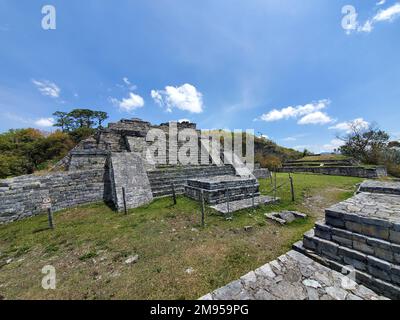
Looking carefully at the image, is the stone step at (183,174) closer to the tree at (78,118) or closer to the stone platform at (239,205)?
the stone platform at (239,205)

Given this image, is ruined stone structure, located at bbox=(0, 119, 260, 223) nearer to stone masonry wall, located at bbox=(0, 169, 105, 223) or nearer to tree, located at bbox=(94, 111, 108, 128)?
stone masonry wall, located at bbox=(0, 169, 105, 223)

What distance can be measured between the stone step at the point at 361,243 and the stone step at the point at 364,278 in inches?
12.4

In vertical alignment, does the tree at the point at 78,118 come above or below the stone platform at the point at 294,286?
above

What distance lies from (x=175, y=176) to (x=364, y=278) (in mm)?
7982

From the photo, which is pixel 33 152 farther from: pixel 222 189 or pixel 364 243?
pixel 364 243

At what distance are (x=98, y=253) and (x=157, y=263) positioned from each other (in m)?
1.55

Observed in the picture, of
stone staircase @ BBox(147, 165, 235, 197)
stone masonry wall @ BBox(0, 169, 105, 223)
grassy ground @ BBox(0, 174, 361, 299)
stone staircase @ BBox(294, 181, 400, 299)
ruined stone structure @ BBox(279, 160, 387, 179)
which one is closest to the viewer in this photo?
stone staircase @ BBox(294, 181, 400, 299)

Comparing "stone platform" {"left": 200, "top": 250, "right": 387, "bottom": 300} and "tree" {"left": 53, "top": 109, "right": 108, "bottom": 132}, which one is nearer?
"stone platform" {"left": 200, "top": 250, "right": 387, "bottom": 300}

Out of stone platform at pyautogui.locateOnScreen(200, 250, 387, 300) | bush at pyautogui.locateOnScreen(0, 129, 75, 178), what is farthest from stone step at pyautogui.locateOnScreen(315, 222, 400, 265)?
bush at pyautogui.locateOnScreen(0, 129, 75, 178)

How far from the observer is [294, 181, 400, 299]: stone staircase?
89.0 inches

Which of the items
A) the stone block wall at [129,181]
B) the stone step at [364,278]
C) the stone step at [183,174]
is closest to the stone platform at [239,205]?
the stone step at [364,278]

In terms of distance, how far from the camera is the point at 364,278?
238cm

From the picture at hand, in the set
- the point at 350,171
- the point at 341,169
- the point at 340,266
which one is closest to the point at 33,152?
the point at 340,266

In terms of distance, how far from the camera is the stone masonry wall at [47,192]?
5.95 meters
